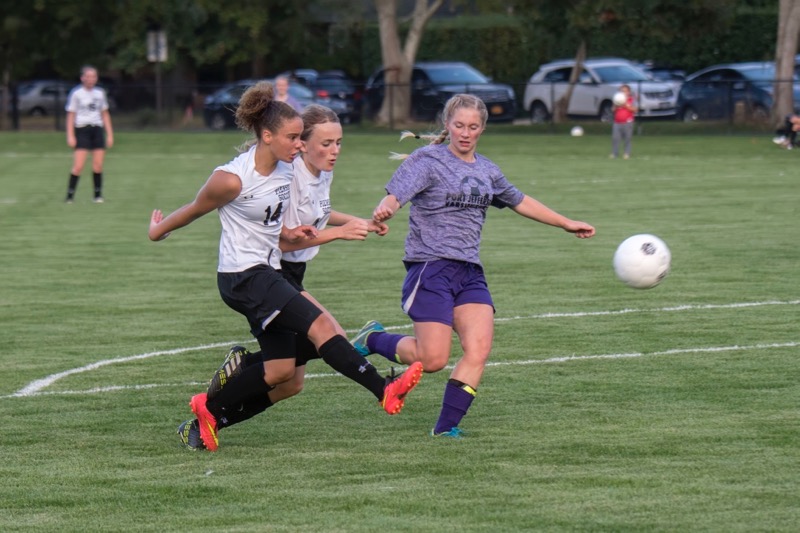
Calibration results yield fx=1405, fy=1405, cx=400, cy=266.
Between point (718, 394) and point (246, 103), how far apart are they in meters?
3.02

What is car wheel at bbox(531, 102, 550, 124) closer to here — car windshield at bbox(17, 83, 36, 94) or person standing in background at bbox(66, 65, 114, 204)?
person standing in background at bbox(66, 65, 114, 204)

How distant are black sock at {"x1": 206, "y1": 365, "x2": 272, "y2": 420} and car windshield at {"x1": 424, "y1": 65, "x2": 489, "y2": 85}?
33703 millimetres

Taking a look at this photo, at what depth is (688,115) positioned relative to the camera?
36.3 metres

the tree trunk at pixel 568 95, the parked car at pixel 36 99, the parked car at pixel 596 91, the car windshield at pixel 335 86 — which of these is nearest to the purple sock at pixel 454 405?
the parked car at pixel 596 91

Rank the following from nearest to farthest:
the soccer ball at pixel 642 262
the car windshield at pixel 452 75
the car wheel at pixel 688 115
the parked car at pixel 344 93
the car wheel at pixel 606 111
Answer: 1. the soccer ball at pixel 642 262
2. the car wheel at pixel 688 115
3. the car wheel at pixel 606 111
4. the parked car at pixel 344 93
5. the car windshield at pixel 452 75

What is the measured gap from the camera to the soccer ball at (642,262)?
7684 mm

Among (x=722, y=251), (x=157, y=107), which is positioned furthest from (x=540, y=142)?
(x=722, y=251)

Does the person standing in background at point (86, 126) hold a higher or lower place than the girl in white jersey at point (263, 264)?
lower

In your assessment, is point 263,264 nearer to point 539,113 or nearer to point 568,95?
point 568,95

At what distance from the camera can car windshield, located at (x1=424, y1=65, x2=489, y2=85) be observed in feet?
132

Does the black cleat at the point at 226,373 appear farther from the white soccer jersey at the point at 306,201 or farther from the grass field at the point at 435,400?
the white soccer jersey at the point at 306,201

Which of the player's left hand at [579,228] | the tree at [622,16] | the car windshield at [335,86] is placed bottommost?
the car windshield at [335,86]

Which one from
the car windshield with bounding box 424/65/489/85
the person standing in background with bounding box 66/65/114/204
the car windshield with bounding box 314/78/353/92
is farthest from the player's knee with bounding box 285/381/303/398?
the car windshield with bounding box 314/78/353/92

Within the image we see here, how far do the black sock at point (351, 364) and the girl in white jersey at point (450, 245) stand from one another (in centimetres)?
46
